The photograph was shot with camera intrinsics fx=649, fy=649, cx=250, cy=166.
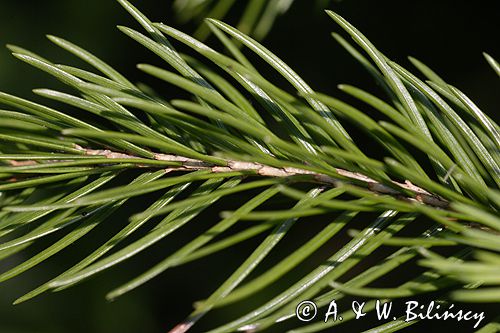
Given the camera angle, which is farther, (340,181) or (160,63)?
(160,63)

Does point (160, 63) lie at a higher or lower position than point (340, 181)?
higher

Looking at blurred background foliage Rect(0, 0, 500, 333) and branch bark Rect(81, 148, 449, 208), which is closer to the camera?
branch bark Rect(81, 148, 449, 208)

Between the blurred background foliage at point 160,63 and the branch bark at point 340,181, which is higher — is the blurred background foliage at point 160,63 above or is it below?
above

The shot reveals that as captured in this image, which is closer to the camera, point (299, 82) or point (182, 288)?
point (299, 82)

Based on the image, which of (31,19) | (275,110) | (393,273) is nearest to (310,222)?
(393,273)

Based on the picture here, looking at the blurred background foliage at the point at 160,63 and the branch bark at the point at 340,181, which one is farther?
the blurred background foliage at the point at 160,63

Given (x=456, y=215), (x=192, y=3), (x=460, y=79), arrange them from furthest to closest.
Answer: (x=460, y=79) → (x=192, y=3) → (x=456, y=215)

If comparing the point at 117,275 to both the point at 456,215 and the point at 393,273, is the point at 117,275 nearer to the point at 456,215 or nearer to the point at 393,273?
the point at 393,273

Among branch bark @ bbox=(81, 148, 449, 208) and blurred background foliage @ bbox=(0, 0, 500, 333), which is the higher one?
blurred background foliage @ bbox=(0, 0, 500, 333)
